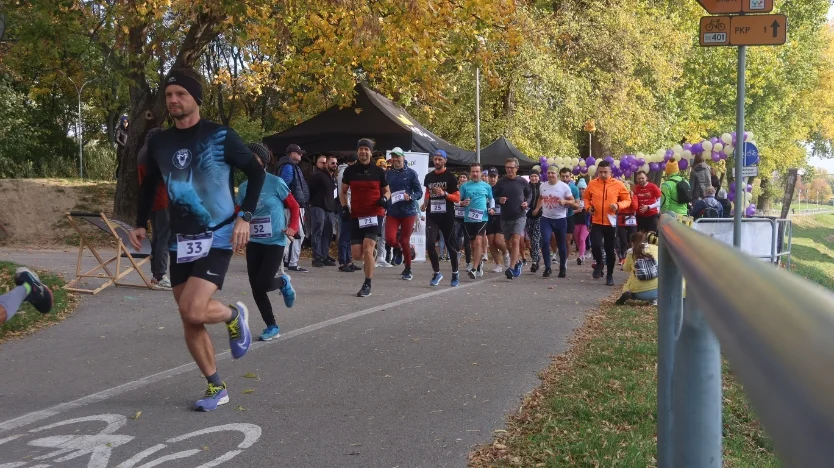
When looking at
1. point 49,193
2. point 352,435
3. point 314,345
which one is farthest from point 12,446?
point 49,193

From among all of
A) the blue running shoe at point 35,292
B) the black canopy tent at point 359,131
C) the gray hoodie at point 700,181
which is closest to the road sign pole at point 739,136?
the blue running shoe at point 35,292

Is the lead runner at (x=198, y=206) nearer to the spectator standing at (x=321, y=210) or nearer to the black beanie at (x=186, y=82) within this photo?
the black beanie at (x=186, y=82)

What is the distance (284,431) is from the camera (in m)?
5.52

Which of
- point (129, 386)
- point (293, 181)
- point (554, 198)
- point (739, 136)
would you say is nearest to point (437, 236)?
point (554, 198)

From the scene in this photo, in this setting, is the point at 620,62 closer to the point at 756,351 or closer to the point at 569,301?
the point at 569,301

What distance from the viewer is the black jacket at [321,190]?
17.9 metres

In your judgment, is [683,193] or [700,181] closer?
[683,193]

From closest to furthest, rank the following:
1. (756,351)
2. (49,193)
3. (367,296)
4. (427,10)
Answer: (756,351), (367,296), (427,10), (49,193)

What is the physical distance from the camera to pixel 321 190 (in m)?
18.0

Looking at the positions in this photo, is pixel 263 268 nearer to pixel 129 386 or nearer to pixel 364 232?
pixel 129 386

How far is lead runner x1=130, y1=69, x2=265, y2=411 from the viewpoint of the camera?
6.03 m

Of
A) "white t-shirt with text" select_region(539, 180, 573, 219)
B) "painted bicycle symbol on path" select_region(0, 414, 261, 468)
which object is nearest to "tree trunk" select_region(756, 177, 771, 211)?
"white t-shirt with text" select_region(539, 180, 573, 219)

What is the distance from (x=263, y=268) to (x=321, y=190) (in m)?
9.39

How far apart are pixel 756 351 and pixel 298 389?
6153 millimetres
